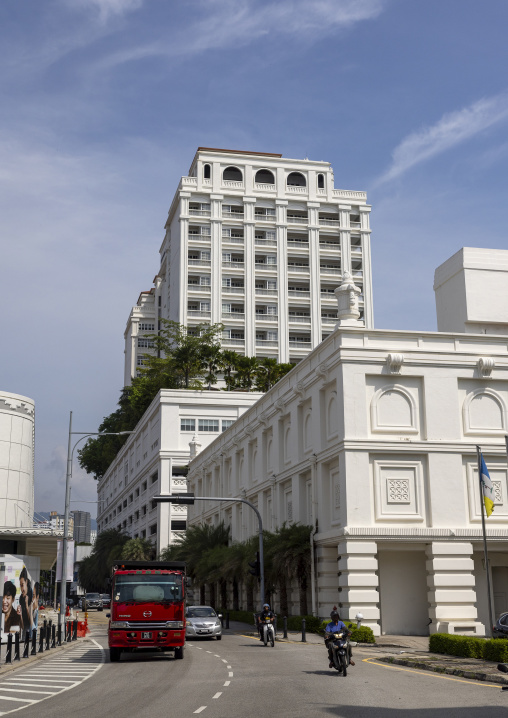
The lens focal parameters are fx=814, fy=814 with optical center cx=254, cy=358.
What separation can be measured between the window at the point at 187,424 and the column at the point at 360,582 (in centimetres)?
4817

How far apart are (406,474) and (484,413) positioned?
15.1ft

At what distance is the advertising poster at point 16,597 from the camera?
2711 centimetres

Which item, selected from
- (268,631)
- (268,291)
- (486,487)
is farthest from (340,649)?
(268,291)

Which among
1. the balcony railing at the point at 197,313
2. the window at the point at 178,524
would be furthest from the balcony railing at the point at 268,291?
the window at the point at 178,524

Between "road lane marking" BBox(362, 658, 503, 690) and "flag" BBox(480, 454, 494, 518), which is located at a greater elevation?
"flag" BBox(480, 454, 494, 518)

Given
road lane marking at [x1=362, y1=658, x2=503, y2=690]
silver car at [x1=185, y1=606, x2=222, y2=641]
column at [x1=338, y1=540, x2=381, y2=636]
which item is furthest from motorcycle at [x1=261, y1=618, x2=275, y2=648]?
road lane marking at [x1=362, y1=658, x2=503, y2=690]

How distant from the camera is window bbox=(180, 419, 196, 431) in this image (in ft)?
260

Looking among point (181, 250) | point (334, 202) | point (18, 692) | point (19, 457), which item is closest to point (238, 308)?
point (181, 250)

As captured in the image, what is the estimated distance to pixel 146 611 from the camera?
24.5 meters

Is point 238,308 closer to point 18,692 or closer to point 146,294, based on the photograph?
point 146,294

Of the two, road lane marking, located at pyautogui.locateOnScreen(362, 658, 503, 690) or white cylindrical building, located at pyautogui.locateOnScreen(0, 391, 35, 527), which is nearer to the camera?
road lane marking, located at pyautogui.locateOnScreen(362, 658, 503, 690)

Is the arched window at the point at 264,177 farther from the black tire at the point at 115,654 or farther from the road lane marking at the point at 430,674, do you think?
the road lane marking at the point at 430,674

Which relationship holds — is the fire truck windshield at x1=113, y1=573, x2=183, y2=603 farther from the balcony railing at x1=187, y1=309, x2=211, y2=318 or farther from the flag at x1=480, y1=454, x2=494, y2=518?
the balcony railing at x1=187, y1=309, x2=211, y2=318

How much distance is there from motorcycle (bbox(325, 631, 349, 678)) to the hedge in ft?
13.6
